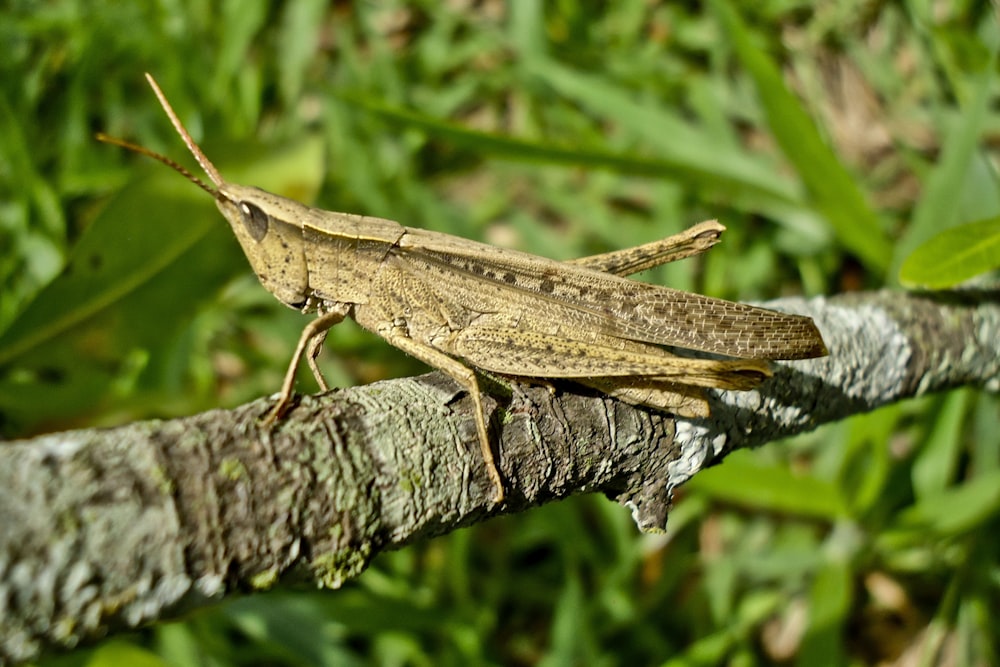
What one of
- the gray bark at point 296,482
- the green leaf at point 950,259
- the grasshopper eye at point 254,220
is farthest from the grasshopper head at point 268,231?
the green leaf at point 950,259

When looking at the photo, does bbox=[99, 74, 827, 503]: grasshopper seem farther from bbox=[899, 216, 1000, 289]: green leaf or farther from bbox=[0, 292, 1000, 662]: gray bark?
bbox=[899, 216, 1000, 289]: green leaf

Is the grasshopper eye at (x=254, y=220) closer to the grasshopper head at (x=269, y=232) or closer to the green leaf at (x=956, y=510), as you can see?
the grasshopper head at (x=269, y=232)

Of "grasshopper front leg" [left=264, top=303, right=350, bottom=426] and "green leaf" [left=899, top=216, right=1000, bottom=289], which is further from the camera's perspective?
"green leaf" [left=899, top=216, right=1000, bottom=289]

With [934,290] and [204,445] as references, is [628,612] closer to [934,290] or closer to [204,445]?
[934,290]

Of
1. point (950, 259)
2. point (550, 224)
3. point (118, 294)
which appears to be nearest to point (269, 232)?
point (118, 294)

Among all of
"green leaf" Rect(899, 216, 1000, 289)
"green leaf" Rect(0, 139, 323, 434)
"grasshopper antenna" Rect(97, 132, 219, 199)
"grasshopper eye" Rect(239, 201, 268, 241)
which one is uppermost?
"grasshopper antenna" Rect(97, 132, 219, 199)

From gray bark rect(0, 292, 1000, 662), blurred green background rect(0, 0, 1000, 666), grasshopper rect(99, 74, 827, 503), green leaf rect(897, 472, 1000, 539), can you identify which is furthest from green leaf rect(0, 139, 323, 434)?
green leaf rect(897, 472, 1000, 539)

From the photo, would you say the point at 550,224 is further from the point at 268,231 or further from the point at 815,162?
the point at 268,231
